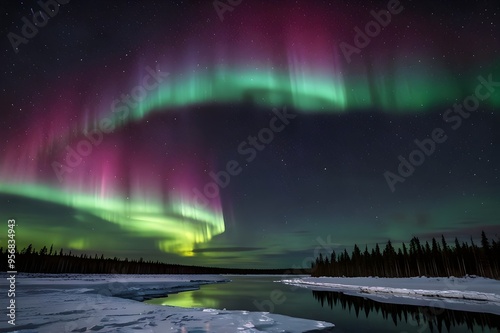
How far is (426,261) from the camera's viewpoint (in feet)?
264

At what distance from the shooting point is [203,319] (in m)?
13.9

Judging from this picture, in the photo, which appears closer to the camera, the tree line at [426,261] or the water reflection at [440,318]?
the water reflection at [440,318]

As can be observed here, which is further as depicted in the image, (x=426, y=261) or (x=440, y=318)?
(x=426, y=261)

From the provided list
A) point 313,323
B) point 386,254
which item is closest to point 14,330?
point 313,323

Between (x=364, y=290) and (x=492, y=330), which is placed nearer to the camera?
(x=492, y=330)

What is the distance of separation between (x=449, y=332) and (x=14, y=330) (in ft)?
53.0

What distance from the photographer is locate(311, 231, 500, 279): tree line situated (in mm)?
66562

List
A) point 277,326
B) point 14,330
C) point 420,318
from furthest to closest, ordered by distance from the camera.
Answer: point 420,318 → point 277,326 → point 14,330

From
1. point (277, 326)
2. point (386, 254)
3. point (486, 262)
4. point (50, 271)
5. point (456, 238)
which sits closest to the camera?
point (277, 326)

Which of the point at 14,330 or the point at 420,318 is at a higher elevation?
the point at 14,330

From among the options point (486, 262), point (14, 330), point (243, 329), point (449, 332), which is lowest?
point (486, 262)

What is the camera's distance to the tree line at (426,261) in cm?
6656

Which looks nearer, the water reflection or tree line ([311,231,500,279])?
the water reflection

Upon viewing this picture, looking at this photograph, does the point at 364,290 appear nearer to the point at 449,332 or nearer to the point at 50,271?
the point at 449,332
